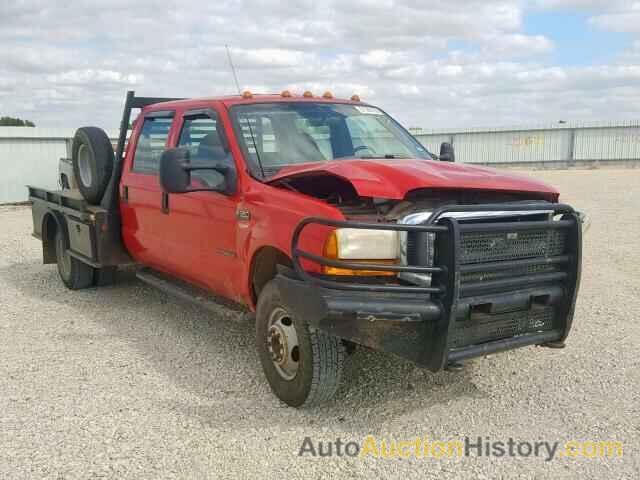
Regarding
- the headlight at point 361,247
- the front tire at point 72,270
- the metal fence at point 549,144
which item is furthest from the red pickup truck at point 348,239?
the metal fence at point 549,144

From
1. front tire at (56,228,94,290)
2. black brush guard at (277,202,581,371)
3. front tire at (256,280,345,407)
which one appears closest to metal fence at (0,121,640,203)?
front tire at (56,228,94,290)

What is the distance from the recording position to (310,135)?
4.77 meters

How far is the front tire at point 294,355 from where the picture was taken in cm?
374

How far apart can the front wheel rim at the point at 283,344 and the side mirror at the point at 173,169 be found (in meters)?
1.01

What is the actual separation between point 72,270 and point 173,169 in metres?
3.75

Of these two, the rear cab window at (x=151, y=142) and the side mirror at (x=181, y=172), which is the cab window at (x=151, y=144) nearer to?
the rear cab window at (x=151, y=142)

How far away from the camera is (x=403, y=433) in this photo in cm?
367

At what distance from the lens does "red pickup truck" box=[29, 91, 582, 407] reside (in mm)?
3344

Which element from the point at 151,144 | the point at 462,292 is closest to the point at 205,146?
the point at 151,144

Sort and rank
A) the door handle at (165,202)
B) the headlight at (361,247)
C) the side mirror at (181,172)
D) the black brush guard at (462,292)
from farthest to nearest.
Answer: the door handle at (165,202) → the side mirror at (181,172) → the headlight at (361,247) → the black brush guard at (462,292)

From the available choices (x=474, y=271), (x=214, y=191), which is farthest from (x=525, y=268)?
(x=214, y=191)

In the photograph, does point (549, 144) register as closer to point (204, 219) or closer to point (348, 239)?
point (204, 219)

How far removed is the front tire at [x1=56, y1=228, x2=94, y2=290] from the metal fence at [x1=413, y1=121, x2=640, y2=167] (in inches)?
1176

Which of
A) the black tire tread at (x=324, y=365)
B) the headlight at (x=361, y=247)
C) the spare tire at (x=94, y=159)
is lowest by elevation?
the black tire tread at (x=324, y=365)
